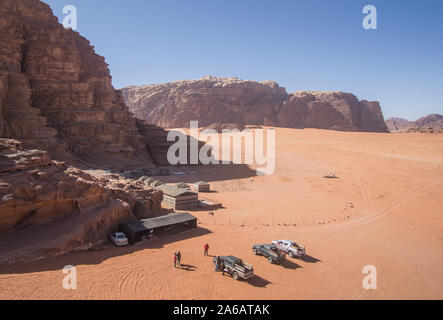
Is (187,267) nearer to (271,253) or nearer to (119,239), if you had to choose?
(271,253)

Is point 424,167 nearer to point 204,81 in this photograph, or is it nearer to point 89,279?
point 89,279

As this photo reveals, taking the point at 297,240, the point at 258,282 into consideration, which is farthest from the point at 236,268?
the point at 297,240

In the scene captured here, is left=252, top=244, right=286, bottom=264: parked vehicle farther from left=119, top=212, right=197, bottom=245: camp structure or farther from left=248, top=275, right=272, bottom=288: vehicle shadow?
left=119, top=212, right=197, bottom=245: camp structure

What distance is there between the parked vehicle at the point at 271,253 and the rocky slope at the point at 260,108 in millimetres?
84544

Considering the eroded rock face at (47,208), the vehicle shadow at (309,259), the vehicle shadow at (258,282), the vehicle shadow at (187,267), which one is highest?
the eroded rock face at (47,208)

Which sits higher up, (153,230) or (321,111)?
(321,111)

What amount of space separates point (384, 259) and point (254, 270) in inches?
314

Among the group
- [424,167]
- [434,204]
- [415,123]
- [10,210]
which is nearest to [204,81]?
[424,167]

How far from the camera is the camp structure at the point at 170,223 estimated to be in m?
16.9

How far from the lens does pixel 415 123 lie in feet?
603

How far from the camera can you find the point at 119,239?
15.5m
